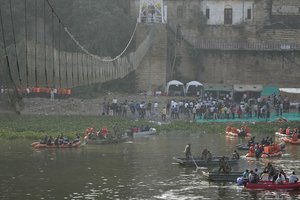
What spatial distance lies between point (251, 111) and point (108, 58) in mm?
11037

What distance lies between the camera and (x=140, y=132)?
6044 centimetres

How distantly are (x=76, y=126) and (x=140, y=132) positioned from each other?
444 cm

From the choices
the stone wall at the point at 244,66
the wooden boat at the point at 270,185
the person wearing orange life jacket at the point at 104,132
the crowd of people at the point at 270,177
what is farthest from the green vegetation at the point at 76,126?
the wooden boat at the point at 270,185

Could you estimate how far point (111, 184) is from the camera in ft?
141

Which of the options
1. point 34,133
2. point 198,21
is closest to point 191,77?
point 198,21

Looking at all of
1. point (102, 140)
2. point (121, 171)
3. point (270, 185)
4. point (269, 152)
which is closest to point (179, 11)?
point (102, 140)

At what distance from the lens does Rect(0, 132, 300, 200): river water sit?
4094 centimetres

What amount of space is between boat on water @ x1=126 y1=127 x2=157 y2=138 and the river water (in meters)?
0.89

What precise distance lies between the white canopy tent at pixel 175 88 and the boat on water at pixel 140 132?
47.3 ft

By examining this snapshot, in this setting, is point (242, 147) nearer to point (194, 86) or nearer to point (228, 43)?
point (194, 86)

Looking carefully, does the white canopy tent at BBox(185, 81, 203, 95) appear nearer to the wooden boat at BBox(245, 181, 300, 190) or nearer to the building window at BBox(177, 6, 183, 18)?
the building window at BBox(177, 6, 183, 18)

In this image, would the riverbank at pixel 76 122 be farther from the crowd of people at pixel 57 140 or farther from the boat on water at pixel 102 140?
the crowd of people at pixel 57 140

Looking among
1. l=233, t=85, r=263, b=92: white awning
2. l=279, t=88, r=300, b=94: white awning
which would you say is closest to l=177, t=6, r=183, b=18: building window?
l=233, t=85, r=263, b=92: white awning

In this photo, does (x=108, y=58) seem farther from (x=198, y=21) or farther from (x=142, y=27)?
(x=198, y=21)
